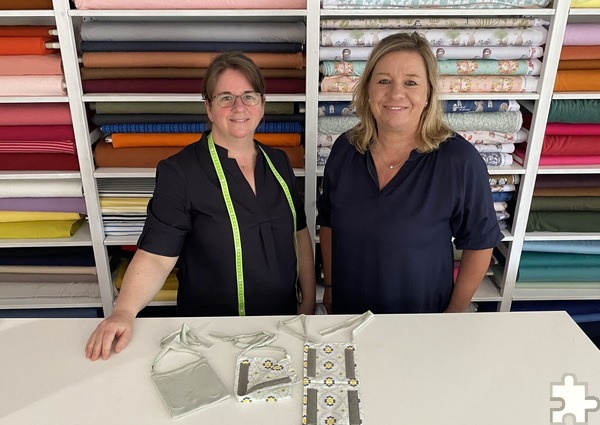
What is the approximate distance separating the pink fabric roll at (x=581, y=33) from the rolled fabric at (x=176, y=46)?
1035 mm

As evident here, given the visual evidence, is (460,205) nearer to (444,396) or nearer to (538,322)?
(538,322)

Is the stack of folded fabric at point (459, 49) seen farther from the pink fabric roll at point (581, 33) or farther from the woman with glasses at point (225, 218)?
the woman with glasses at point (225, 218)

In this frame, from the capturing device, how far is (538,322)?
1.35 meters

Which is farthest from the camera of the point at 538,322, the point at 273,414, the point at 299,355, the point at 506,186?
the point at 506,186

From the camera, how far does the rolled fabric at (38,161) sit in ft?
7.30

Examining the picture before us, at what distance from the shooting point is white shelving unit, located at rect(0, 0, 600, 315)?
1.96 meters

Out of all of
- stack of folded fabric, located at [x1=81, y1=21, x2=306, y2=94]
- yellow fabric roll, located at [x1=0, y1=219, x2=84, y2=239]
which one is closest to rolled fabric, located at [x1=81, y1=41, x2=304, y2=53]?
stack of folded fabric, located at [x1=81, y1=21, x2=306, y2=94]

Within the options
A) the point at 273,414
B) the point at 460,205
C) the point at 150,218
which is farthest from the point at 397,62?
the point at 273,414

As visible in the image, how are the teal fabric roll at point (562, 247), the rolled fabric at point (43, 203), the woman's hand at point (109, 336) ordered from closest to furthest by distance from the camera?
the woman's hand at point (109, 336) → the rolled fabric at point (43, 203) → the teal fabric roll at point (562, 247)

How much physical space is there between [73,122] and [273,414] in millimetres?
1526

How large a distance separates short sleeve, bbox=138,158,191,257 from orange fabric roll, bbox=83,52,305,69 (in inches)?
27.5

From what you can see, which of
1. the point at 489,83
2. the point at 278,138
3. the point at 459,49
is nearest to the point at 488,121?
the point at 489,83

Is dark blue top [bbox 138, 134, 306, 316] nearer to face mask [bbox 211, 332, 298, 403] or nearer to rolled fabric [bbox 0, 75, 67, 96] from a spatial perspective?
face mask [bbox 211, 332, 298, 403]

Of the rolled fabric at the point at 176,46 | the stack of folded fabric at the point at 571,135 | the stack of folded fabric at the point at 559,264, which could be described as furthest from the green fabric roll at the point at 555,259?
the rolled fabric at the point at 176,46
